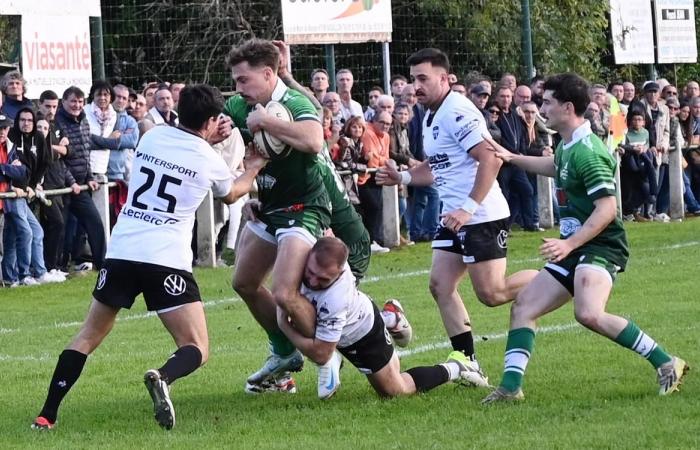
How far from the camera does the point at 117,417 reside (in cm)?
850

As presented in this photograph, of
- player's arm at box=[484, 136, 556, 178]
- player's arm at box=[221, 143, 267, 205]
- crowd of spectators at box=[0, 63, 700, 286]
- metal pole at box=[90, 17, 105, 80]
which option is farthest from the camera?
metal pole at box=[90, 17, 105, 80]

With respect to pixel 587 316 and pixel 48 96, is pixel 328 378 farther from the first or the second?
pixel 48 96

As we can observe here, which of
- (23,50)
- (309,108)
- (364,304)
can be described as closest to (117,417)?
(364,304)

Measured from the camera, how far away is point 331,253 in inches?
330

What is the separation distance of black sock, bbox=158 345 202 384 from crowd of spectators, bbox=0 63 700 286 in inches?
255

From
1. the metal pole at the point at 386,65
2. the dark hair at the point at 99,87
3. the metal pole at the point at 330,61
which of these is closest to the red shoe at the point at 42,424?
the dark hair at the point at 99,87

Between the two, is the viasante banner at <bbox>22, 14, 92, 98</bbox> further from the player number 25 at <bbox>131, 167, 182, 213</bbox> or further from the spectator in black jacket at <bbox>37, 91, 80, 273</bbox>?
the player number 25 at <bbox>131, 167, 182, 213</bbox>

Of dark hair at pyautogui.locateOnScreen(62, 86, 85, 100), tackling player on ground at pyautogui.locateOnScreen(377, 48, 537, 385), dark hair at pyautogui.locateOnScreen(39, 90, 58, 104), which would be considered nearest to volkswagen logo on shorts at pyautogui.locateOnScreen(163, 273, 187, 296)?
tackling player on ground at pyautogui.locateOnScreen(377, 48, 537, 385)

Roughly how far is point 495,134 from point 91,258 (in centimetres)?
577

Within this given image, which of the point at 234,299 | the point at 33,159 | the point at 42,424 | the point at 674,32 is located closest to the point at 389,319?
the point at 42,424

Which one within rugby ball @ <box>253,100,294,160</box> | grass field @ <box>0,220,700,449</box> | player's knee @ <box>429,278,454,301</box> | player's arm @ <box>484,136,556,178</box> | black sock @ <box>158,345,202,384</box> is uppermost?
rugby ball @ <box>253,100,294,160</box>

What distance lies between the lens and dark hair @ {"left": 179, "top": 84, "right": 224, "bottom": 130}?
26.5 feet

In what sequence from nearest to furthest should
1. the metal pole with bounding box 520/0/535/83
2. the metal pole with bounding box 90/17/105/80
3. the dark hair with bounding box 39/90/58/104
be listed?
the dark hair with bounding box 39/90/58/104 < the metal pole with bounding box 90/17/105/80 < the metal pole with bounding box 520/0/535/83

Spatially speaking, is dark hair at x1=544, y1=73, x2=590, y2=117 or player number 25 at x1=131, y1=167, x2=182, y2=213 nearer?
player number 25 at x1=131, y1=167, x2=182, y2=213
